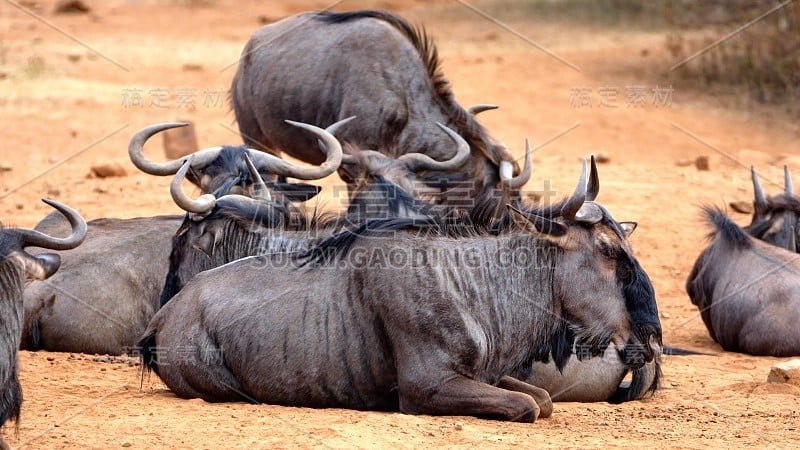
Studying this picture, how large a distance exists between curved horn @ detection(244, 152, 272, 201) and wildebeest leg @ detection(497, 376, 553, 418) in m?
2.39

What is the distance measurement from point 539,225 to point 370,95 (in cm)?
469

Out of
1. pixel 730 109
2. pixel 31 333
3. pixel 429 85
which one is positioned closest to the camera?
pixel 31 333

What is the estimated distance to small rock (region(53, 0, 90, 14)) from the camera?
28.0 m

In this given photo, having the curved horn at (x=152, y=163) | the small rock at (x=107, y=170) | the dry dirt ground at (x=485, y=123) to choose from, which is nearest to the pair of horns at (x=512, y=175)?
the dry dirt ground at (x=485, y=123)

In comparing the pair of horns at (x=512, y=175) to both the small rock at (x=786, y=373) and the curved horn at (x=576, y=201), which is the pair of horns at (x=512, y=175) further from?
the curved horn at (x=576, y=201)

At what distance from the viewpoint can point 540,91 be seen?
67.8 feet

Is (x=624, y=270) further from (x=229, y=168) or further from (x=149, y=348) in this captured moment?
(x=229, y=168)

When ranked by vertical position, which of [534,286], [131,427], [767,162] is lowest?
[131,427]

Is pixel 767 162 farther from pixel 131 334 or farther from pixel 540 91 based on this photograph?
pixel 131 334

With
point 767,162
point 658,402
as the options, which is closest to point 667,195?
point 767,162

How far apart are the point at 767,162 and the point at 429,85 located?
21.7 feet

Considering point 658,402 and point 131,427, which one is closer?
point 131,427

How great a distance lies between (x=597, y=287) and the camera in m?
6.68

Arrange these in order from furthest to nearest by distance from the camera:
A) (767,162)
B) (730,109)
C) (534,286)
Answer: (730,109), (767,162), (534,286)
